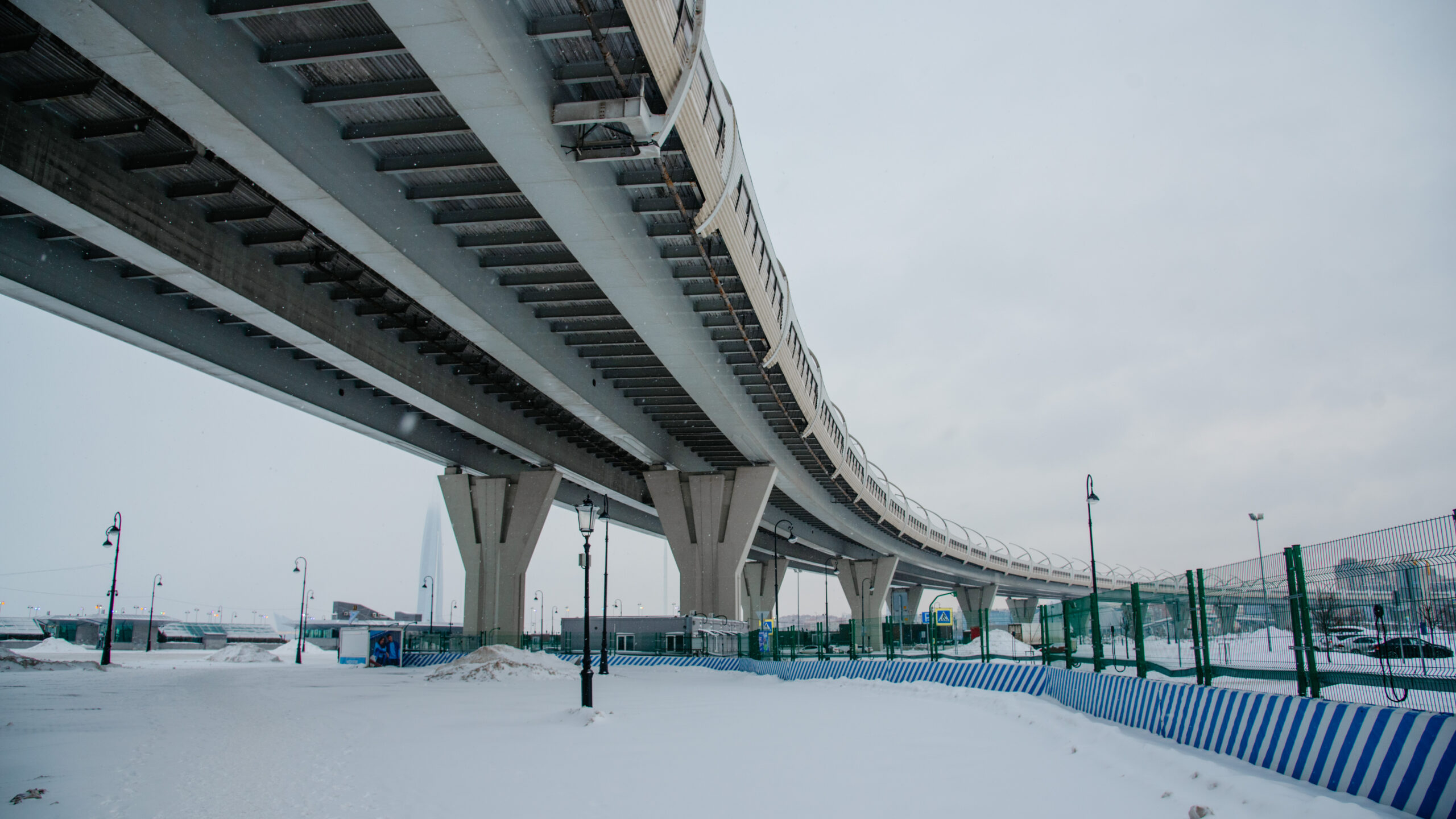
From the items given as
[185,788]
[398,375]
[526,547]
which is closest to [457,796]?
[185,788]

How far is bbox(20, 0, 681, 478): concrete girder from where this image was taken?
12016mm

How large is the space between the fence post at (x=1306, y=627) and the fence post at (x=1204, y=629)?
3.14 meters

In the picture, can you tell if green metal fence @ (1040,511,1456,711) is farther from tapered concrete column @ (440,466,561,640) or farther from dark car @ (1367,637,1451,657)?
tapered concrete column @ (440,466,561,640)

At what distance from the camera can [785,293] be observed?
83.4 feet

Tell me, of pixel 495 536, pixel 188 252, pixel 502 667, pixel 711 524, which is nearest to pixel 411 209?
pixel 188 252

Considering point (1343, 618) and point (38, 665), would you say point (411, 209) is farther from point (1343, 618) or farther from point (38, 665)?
point (38, 665)

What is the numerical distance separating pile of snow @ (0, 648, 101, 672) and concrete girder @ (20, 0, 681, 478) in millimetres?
26828

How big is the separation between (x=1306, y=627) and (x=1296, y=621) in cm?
24

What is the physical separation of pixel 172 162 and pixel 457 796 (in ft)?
43.0

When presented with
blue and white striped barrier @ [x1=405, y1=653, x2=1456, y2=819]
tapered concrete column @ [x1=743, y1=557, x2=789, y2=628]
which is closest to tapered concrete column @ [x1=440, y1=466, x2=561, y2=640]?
blue and white striped barrier @ [x1=405, y1=653, x2=1456, y2=819]

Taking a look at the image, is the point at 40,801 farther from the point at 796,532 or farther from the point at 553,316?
the point at 796,532

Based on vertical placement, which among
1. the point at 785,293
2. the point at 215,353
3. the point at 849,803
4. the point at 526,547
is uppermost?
the point at 785,293

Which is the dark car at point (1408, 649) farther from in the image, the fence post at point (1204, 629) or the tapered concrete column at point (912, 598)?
the tapered concrete column at point (912, 598)

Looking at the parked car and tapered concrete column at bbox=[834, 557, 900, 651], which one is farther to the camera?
tapered concrete column at bbox=[834, 557, 900, 651]
